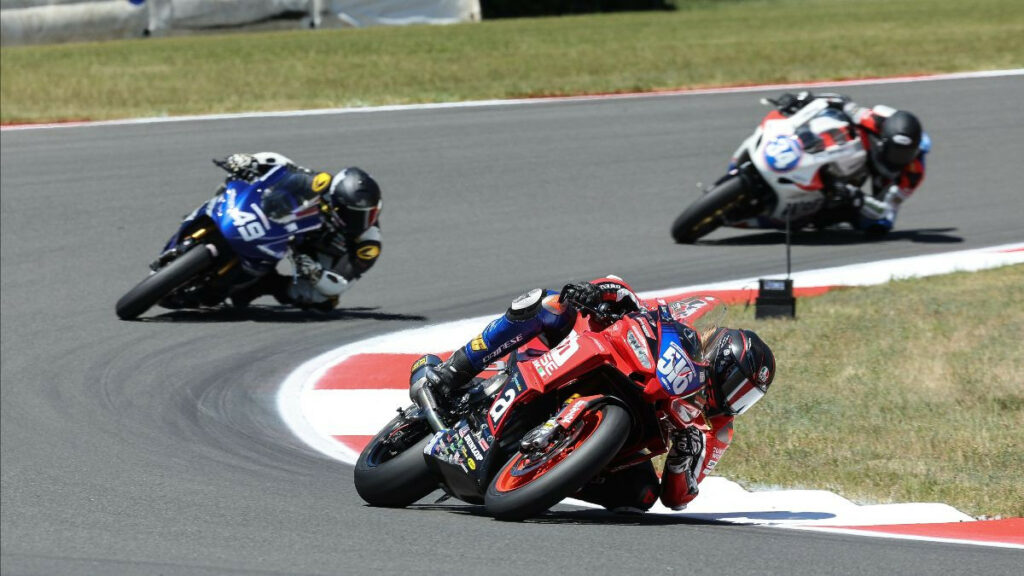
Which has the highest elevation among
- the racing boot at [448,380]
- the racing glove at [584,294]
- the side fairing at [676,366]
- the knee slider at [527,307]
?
the racing glove at [584,294]

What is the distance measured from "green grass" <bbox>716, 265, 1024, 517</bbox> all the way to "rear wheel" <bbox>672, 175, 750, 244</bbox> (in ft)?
8.25

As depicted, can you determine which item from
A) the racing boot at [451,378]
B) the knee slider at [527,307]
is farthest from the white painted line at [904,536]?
the racing boot at [451,378]

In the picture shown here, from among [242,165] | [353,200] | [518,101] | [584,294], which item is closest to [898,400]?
[584,294]

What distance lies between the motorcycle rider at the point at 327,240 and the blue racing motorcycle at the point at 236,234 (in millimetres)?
58

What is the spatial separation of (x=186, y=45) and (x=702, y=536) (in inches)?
865

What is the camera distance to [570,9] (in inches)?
1553

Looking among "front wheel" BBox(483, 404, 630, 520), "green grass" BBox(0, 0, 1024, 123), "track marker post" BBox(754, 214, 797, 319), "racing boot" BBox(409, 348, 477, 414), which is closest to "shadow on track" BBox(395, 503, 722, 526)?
"front wheel" BBox(483, 404, 630, 520)

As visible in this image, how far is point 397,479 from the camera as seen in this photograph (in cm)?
661

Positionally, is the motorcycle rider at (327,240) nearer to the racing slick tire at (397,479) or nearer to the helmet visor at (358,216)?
the helmet visor at (358,216)

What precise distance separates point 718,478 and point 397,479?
1.64m

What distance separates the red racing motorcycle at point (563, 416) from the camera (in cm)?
598

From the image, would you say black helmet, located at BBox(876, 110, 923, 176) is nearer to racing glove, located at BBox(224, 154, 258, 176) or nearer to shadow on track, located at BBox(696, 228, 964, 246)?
shadow on track, located at BBox(696, 228, 964, 246)

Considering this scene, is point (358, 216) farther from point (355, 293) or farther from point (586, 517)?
point (586, 517)

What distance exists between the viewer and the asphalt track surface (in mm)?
5730
